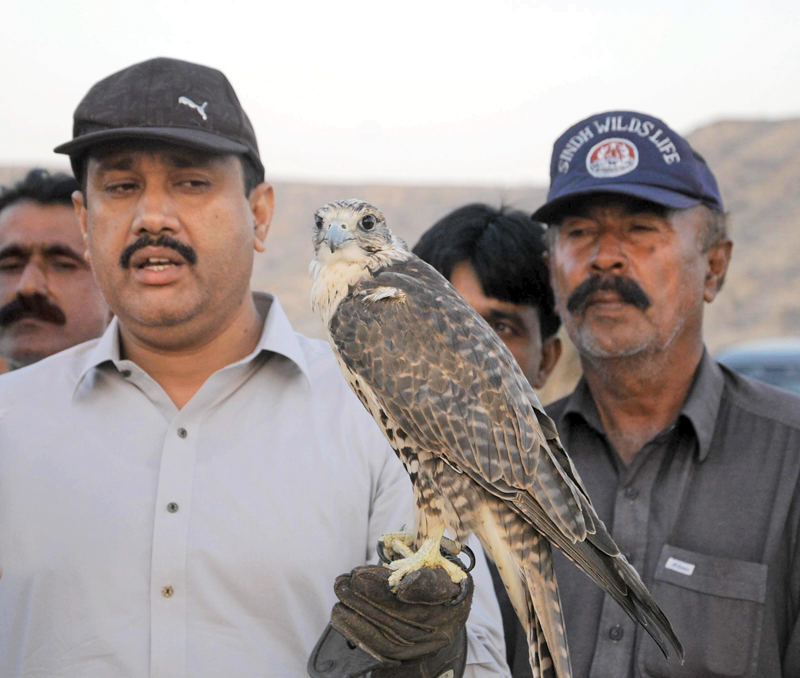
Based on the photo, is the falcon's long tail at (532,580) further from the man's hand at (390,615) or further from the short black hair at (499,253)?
the short black hair at (499,253)

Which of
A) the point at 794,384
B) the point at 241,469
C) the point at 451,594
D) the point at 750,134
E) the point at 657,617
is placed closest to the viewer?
the point at 657,617

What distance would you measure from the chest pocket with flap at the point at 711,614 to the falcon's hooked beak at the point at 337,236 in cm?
132

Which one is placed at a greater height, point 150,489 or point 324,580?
point 150,489

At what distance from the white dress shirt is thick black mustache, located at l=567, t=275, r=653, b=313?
2.95ft

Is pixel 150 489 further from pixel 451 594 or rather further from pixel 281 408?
pixel 451 594

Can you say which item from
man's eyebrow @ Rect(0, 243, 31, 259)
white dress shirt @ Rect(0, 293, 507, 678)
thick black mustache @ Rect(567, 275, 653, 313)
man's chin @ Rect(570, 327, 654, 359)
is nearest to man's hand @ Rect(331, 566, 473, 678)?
white dress shirt @ Rect(0, 293, 507, 678)

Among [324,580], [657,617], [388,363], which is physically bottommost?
[324,580]

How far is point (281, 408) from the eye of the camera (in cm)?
251

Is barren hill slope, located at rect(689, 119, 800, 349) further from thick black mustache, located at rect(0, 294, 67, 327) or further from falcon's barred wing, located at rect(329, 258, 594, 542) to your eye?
falcon's barred wing, located at rect(329, 258, 594, 542)

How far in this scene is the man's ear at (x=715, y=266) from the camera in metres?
3.10

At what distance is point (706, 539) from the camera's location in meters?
2.57

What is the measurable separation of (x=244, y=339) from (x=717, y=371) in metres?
1.54

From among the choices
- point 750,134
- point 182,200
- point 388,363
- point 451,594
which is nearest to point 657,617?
point 451,594

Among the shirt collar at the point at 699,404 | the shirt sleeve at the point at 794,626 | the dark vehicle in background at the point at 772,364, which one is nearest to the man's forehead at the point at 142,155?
the shirt collar at the point at 699,404
